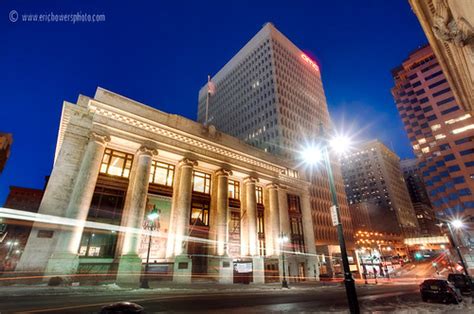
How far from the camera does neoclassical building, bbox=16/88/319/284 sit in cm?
2017

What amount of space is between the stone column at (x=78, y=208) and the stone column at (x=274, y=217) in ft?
78.4

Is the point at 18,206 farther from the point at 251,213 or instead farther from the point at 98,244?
the point at 251,213

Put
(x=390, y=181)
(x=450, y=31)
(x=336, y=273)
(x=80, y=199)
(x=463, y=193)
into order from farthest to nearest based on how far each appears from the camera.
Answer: (x=390, y=181)
(x=463, y=193)
(x=336, y=273)
(x=80, y=199)
(x=450, y=31)

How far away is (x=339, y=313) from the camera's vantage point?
9.20 meters

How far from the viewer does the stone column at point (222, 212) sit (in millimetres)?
27200

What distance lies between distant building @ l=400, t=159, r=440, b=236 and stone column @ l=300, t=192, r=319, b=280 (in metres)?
140

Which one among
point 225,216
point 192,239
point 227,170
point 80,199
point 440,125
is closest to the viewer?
point 80,199

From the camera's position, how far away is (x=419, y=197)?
168 metres

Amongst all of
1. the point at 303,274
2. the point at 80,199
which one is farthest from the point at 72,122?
the point at 303,274

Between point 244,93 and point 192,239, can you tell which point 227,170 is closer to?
point 192,239

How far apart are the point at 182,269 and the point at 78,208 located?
36.4 feet

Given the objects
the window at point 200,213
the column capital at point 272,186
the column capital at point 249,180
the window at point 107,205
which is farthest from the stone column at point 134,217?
the column capital at point 272,186

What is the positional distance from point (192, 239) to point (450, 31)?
86.6 ft

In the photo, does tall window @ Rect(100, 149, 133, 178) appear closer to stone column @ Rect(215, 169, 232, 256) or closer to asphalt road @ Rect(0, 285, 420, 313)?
stone column @ Rect(215, 169, 232, 256)
